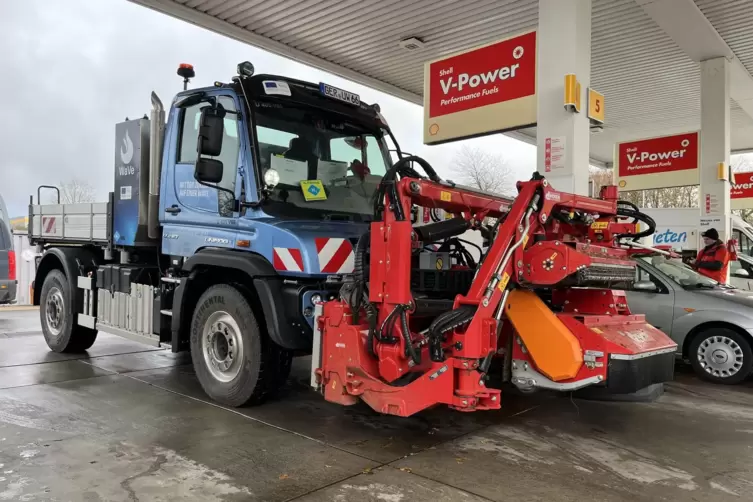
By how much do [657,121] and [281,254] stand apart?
15.3 meters

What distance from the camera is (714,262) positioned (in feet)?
30.3

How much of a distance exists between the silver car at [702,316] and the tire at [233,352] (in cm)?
449

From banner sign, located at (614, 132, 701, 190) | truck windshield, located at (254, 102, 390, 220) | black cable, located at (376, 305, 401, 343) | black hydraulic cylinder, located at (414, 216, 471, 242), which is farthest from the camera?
banner sign, located at (614, 132, 701, 190)

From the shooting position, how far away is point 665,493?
344 centimetres

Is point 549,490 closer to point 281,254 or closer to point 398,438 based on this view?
point 398,438

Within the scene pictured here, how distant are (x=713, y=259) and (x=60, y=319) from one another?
32.1 feet

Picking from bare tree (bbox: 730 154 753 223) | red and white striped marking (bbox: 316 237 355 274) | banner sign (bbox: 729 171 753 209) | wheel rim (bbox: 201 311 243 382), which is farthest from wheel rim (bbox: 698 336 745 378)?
bare tree (bbox: 730 154 753 223)

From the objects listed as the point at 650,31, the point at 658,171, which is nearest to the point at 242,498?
the point at 650,31

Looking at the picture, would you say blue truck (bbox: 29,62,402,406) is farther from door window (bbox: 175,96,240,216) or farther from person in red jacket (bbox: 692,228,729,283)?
person in red jacket (bbox: 692,228,729,283)

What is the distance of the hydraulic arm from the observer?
3.77 meters

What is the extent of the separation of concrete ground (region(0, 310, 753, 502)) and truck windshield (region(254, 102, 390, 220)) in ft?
5.98

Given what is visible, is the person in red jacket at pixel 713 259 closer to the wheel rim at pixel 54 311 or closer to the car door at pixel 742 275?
the car door at pixel 742 275

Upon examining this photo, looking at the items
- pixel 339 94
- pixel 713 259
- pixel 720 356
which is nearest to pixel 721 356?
pixel 720 356

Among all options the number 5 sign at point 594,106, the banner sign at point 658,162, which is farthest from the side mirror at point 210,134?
the banner sign at point 658,162
